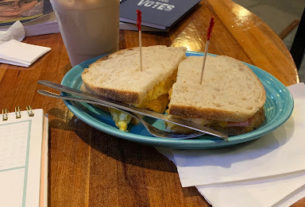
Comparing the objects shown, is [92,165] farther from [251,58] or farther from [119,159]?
[251,58]

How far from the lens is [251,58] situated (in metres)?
1.15

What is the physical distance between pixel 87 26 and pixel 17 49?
0.46 meters

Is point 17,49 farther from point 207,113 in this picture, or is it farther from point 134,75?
point 207,113

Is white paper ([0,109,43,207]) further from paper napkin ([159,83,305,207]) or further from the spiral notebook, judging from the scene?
paper napkin ([159,83,305,207])

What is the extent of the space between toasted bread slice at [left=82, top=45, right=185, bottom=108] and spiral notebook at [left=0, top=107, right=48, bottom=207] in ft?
0.68

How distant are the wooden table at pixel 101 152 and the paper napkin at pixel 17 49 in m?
0.03

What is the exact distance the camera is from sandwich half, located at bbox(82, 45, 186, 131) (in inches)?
30.5

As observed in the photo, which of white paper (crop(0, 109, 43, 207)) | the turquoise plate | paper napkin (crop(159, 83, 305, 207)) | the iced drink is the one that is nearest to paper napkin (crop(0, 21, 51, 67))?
the iced drink

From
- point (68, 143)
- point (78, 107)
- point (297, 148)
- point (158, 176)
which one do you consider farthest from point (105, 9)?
point (297, 148)

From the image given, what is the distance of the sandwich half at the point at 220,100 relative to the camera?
0.69m

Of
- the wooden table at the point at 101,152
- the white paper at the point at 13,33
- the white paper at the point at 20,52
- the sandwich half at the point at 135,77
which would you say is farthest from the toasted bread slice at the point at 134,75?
the white paper at the point at 13,33

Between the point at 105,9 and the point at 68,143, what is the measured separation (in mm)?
514

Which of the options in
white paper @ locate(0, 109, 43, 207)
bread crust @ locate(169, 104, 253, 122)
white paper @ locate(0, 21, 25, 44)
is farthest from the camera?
white paper @ locate(0, 21, 25, 44)

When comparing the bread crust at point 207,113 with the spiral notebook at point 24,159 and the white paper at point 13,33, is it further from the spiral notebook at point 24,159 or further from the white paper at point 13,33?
the white paper at point 13,33
